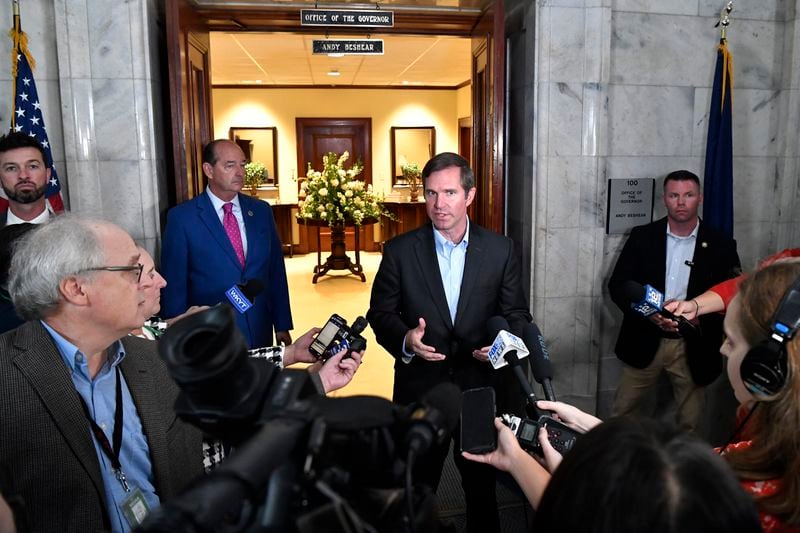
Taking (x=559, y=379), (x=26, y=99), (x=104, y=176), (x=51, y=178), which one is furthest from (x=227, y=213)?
(x=559, y=379)

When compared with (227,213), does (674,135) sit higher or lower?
higher

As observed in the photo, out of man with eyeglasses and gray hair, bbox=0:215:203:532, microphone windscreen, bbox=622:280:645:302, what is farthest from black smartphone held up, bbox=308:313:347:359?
microphone windscreen, bbox=622:280:645:302

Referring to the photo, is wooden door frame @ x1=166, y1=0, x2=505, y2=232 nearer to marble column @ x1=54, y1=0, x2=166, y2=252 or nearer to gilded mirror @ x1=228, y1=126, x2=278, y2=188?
marble column @ x1=54, y1=0, x2=166, y2=252

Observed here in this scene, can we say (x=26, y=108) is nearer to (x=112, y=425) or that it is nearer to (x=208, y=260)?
(x=208, y=260)

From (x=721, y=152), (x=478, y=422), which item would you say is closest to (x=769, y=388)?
(x=478, y=422)

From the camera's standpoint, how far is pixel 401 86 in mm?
12469

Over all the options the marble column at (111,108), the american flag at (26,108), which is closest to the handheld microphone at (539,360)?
the marble column at (111,108)

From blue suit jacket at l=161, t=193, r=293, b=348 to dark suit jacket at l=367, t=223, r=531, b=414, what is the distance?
2.95 ft

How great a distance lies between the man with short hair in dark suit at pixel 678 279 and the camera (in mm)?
3418

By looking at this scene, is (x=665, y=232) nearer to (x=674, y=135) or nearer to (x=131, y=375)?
(x=674, y=135)

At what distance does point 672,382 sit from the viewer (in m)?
3.62

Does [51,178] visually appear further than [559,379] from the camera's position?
No

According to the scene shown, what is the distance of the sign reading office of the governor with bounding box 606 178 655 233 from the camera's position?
3836 millimetres

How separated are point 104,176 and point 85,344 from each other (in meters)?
2.09
